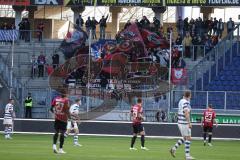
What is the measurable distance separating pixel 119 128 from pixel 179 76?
14.4 ft

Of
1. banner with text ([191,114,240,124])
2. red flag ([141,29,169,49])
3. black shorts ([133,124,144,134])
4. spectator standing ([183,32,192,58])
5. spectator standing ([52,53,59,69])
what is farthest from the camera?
spectator standing ([183,32,192,58])

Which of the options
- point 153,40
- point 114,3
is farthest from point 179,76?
point 114,3

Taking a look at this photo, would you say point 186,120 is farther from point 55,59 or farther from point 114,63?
point 55,59

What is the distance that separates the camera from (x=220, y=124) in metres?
46.4

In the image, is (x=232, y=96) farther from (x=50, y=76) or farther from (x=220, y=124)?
(x=50, y=76)

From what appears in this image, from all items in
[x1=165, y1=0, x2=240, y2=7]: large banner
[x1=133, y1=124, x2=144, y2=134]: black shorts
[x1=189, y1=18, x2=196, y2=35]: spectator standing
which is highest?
[x1=165, y1=0, x2=240, y2=7]: large banner

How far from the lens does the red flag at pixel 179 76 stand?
46.6 m

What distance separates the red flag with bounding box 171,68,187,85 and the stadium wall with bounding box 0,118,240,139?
93.9 inches

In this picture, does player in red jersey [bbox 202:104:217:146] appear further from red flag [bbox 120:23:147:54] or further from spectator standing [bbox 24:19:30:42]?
spectator standing [bbox 24:19:30:42]

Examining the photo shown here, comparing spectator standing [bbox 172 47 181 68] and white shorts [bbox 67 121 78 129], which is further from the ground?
spectator standing [bbox 172 47 181 68]

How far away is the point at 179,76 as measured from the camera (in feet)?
155

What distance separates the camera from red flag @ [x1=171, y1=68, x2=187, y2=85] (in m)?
46.6

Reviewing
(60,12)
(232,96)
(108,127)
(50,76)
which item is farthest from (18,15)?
(232,96)

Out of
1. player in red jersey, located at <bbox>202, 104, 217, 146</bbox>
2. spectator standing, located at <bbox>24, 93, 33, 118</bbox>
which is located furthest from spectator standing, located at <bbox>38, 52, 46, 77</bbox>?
player in red jersey, located at <bbox>202, 104, 217, 146</bbox>
